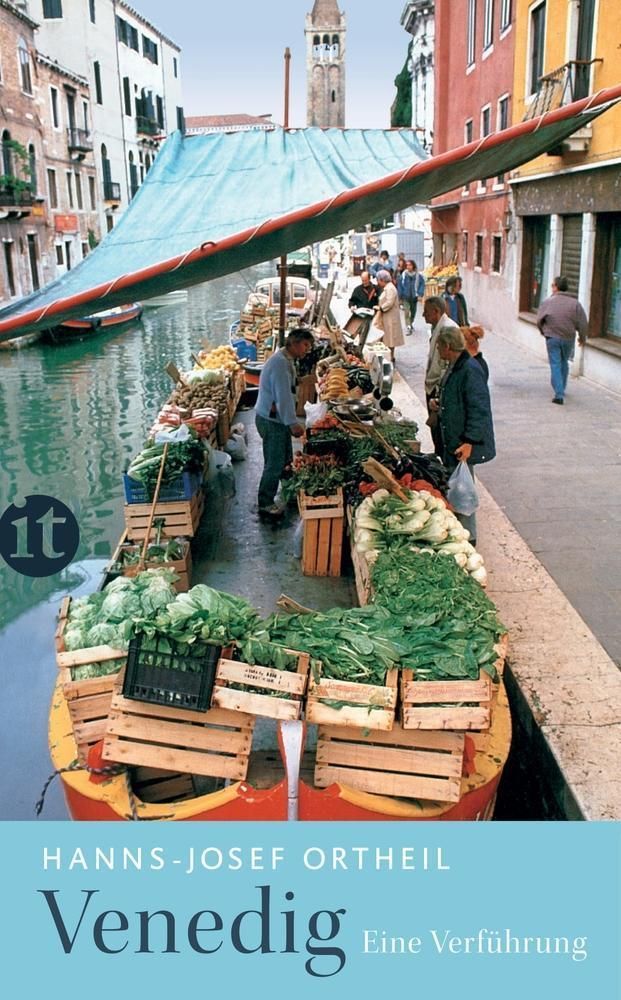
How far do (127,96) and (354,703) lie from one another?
58.5 meters

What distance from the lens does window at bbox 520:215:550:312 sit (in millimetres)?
17516

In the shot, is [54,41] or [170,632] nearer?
[170,632]

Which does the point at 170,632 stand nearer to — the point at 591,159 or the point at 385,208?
the point at 385,208

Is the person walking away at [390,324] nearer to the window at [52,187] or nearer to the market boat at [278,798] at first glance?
the market boat at [278,798]

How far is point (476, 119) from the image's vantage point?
936 inches

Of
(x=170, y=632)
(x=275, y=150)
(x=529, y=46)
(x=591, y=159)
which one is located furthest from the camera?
(x=529, y=46)

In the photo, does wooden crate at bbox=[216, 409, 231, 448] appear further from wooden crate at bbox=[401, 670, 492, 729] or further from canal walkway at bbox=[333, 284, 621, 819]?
wooden crate at bbox=[401, 670, 492, 729]

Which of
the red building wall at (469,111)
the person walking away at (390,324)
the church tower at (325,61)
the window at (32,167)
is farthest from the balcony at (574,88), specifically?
Answer: the church tower at (325,61)

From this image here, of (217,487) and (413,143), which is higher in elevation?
(413,143)

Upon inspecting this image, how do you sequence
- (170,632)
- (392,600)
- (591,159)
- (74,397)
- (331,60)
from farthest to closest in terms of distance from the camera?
(331,60), (74,397), (591,159), (392,600), (170,632)

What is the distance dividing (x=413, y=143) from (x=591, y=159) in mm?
7705

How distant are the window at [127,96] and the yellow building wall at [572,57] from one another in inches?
1638

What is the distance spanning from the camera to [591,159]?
13.2m

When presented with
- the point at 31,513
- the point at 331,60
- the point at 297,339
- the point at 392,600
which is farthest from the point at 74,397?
the point at 331,60
